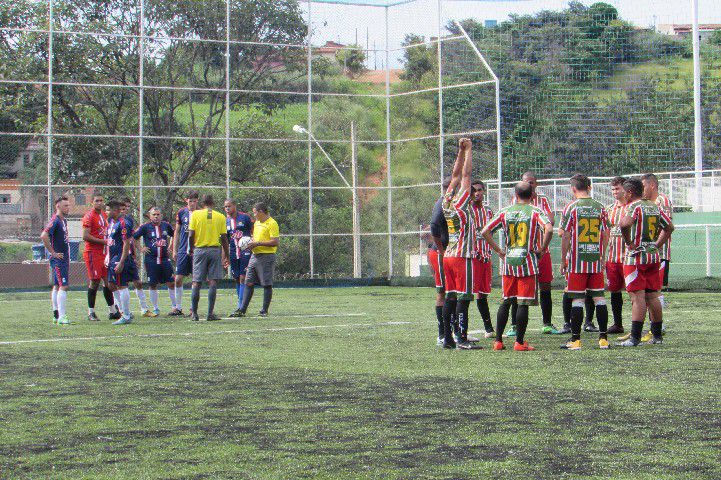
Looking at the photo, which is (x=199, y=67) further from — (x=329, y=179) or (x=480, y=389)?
(x=480, y=389)

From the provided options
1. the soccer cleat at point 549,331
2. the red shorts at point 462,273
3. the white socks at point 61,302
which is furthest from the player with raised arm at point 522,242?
the white socks at point 61,302

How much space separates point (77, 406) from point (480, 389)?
3.04m

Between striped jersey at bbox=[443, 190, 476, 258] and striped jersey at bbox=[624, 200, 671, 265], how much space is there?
171 cm

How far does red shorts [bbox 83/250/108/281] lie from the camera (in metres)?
16.5

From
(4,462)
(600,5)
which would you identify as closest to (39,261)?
(600,5)

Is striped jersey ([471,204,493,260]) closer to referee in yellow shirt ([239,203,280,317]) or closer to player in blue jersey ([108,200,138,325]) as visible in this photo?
referee in yellow shirt ([239,203,280,317])

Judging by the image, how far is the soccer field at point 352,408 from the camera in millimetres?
5633

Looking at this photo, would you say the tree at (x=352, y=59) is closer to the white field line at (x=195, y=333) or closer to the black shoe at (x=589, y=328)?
the white field line at (x=195, y=333)

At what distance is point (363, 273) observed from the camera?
3112 centimetres

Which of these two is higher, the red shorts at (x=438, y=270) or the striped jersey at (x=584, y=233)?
the striped jersey at (x=584, y=233)

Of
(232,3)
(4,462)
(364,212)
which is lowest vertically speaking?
(4,462)

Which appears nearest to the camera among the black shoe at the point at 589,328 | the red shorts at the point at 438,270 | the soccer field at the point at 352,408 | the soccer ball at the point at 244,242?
the soccer field at the point at 352,408

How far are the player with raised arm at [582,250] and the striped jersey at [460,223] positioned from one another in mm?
1040

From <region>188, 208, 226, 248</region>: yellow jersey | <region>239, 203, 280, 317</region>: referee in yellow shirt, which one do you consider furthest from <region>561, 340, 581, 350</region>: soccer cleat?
<region>188, 208, 226, 248</region>: yellow jersey
